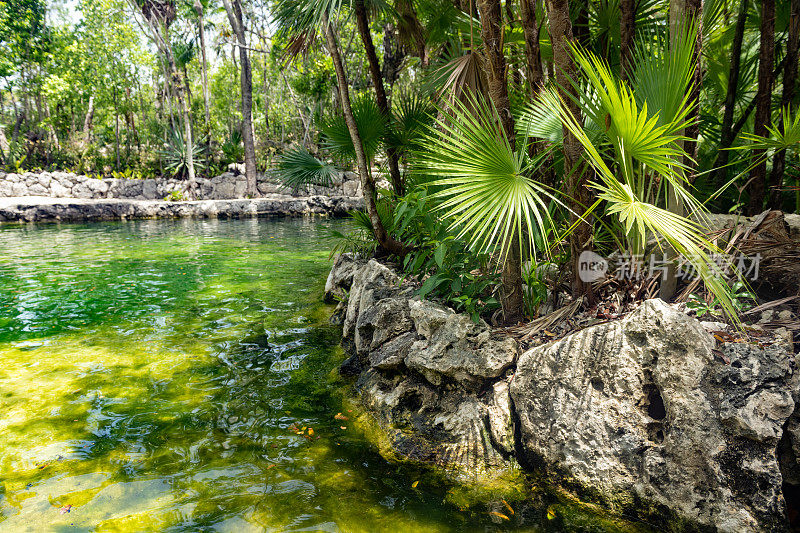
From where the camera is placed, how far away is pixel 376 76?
611 centimetres

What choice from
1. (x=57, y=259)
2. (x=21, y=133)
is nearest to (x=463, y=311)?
(x=57, y=259)

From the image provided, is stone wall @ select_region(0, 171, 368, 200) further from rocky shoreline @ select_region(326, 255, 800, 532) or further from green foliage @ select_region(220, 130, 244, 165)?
rocky shoreline @ select_region(326, 255, 800, 532)

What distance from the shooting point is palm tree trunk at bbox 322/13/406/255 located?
17.7 feet

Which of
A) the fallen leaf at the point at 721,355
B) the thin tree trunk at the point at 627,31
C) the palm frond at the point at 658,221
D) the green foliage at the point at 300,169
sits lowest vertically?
the fallen leaf at the point at 721,355

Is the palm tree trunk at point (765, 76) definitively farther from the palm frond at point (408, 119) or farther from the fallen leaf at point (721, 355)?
the palm frond at point (408, 119)

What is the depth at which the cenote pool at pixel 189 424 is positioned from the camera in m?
2.64

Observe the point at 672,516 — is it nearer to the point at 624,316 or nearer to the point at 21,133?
the point at 624,316

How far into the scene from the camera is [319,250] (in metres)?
11.8

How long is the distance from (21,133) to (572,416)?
3292 centimetres

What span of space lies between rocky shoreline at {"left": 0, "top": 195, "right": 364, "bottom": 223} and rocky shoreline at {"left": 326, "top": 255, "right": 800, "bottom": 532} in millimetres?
13606

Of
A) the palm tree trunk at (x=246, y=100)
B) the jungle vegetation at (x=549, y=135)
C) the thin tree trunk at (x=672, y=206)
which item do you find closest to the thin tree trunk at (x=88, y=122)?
the palm tree trunk at (x=246, y=100)

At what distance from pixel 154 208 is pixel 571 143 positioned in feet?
64.3

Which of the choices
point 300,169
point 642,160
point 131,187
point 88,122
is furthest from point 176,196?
point 642,160

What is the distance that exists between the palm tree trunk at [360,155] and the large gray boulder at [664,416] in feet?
9.88
